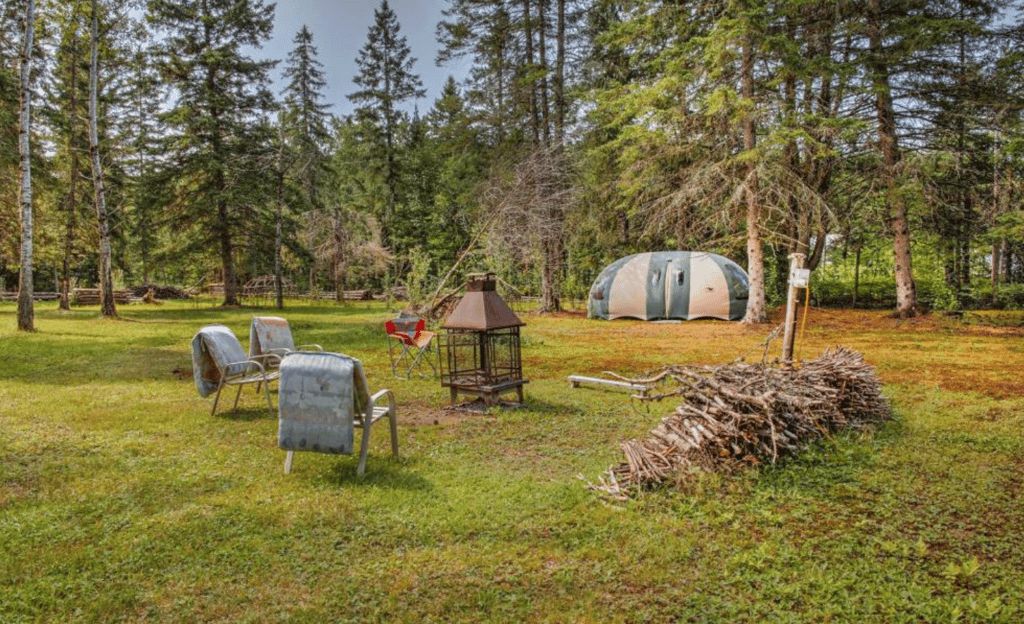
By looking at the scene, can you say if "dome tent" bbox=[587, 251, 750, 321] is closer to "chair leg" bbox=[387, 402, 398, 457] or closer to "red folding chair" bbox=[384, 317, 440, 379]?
"red folding chair" bbox=[384, 317, 440, 379]

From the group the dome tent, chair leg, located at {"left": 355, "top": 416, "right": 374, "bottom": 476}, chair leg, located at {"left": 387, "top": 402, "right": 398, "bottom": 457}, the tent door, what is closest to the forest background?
the dome tent

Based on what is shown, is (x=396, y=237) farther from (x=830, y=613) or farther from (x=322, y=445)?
(x=830, y=613)

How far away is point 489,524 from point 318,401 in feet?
5.00

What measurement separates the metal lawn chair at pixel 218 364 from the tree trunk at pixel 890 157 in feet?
48.6

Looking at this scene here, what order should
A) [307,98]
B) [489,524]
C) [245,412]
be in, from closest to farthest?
[489,524] < [245,412] < [307,98]

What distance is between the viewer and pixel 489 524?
3414 mm

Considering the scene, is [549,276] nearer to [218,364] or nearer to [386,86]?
[218,364]

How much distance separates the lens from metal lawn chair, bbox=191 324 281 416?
5.70 m

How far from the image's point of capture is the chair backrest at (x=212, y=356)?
18.7 ft

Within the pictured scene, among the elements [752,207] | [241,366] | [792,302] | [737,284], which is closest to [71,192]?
[241,366]

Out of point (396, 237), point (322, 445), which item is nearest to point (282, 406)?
point (322, 445)

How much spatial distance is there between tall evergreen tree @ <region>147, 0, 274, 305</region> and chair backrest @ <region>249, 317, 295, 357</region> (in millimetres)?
16511

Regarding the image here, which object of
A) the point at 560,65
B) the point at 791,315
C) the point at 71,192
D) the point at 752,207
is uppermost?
the point at 560,65

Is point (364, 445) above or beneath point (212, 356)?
beneath
